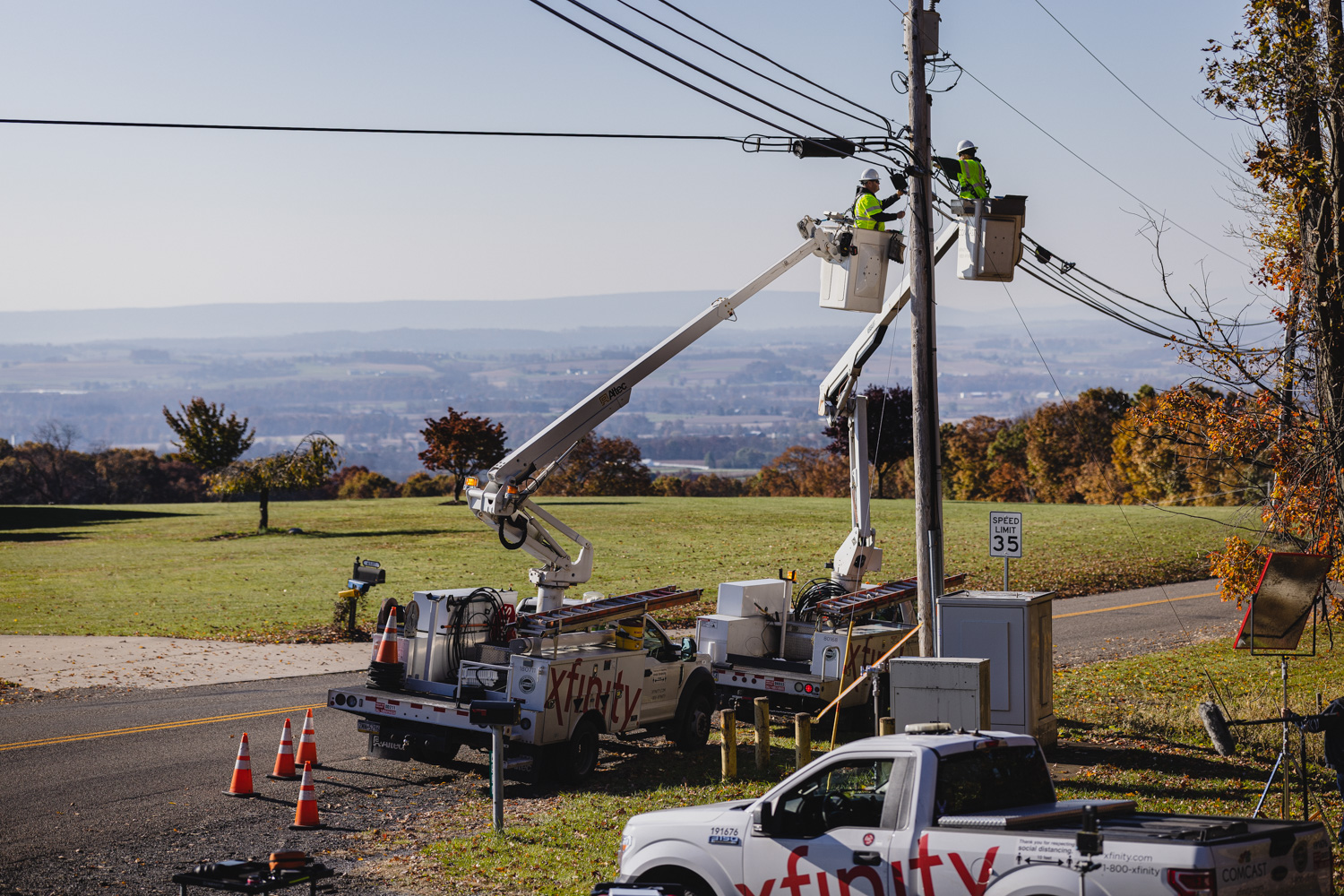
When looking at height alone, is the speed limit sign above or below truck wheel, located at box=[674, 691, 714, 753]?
above

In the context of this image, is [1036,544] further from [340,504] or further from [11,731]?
[340,504]

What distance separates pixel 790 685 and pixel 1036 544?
2794cm

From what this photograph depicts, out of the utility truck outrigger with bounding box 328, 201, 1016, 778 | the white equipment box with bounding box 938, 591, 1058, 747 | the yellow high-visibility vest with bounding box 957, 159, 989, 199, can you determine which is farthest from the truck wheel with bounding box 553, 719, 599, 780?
the yellow high-visibility vest with bounding box 957, 159, 989, 199

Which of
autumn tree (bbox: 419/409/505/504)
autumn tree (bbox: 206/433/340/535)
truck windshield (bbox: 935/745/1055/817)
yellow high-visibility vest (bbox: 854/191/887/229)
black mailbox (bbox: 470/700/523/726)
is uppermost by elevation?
yellow high-visibility vest (bbox: 854/191/887/229)

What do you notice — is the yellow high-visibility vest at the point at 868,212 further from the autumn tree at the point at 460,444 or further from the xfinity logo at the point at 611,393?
the autumn tree at the point at 460,444

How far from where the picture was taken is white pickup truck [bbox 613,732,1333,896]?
6129 millimetres

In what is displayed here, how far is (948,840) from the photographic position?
6816 millimetres

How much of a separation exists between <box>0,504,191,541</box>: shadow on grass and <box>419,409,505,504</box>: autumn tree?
16550 millimetres

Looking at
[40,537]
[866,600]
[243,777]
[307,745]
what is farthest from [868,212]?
[40,537]

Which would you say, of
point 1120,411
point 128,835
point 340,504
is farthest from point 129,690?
point 1120,411

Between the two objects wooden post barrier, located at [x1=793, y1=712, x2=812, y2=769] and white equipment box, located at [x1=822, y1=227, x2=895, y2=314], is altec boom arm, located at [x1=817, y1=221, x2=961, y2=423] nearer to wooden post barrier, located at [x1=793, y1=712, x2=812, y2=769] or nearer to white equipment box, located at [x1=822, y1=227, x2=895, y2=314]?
white equipment box, located at [x1=822, y1=227, x2=895, y2=314]

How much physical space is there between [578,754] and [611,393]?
5491 millimetres

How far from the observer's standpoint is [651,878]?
800cm

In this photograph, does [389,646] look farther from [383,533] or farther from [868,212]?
[383,533]
